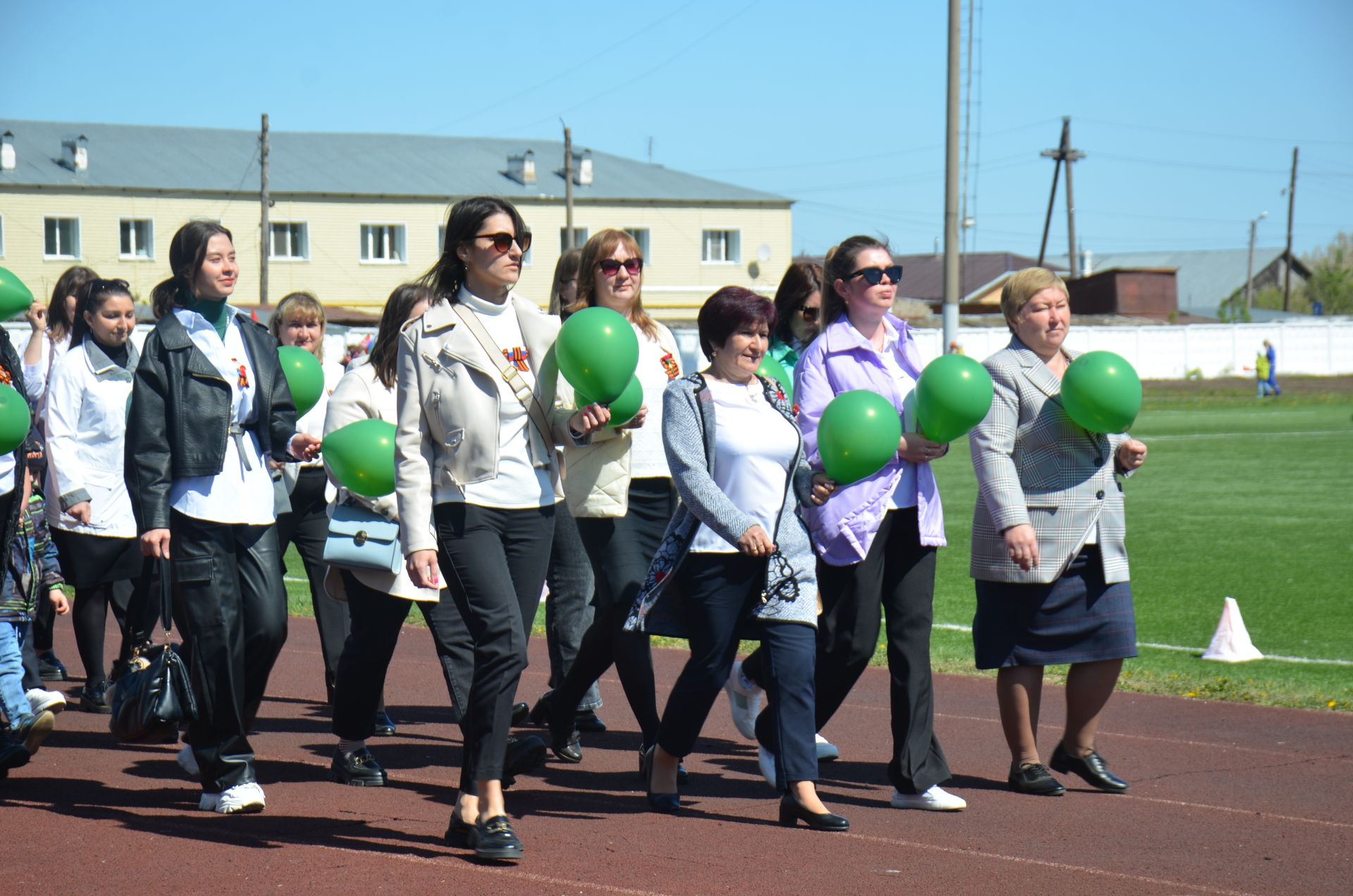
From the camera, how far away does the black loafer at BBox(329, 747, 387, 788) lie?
6.20 m

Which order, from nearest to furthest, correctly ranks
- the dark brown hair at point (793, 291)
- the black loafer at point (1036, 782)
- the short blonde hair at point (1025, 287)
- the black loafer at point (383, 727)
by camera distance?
the black loafer at point (1036, 782), the short blonde hair at point (1025, 287), the dark brown hair at point (793, 291), the black loafer at point (383, 727)

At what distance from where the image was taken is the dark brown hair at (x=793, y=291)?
274 inches

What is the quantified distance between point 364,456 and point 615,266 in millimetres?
1380

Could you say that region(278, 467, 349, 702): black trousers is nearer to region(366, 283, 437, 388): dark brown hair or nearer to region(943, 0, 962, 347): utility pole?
region(366, 283, 437, 388): dark brown hair

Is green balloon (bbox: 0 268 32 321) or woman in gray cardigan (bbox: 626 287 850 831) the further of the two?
green balloon (bbox: 0 268 32 321)

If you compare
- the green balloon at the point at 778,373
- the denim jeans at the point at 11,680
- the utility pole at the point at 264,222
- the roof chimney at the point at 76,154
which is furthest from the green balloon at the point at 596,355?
the roof chimney at the point at 76,154

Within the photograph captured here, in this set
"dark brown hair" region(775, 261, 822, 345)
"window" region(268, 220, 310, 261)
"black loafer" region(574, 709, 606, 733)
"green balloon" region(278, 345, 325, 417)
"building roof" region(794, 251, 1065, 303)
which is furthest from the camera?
"building roof" region(794, 251, 1065, 303)

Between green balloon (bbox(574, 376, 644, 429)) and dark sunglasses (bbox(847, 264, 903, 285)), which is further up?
dark sunglasses (bbox(847, 264, 903, 285))

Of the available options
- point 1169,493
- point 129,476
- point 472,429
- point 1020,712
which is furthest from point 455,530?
point 1169,493

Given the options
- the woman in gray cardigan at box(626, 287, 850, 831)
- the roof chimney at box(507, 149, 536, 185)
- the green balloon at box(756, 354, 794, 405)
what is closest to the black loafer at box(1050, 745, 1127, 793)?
the woman in gray cardigan at box(626, 287, 850, 831)

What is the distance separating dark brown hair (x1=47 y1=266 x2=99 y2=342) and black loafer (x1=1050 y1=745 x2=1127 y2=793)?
18.4ft

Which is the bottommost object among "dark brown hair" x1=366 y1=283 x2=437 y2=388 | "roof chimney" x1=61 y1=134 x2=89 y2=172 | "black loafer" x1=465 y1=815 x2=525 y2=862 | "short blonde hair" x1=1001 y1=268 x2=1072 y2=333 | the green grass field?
the green grass field

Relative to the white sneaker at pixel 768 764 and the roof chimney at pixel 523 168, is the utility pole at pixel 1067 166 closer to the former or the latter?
the roof chimney at pixel 523 168

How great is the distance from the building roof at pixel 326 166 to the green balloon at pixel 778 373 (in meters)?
56.7
